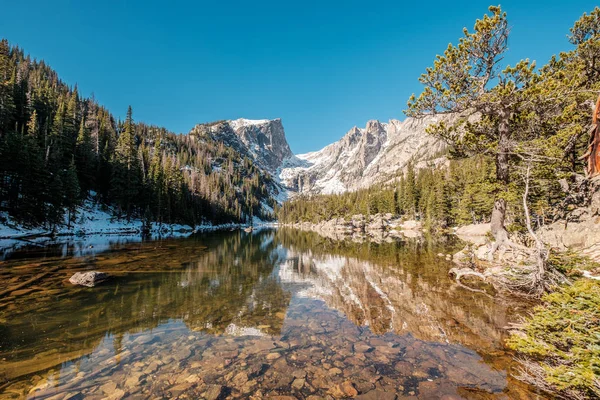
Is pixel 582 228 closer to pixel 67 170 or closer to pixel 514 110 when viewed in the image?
pixel 514 110

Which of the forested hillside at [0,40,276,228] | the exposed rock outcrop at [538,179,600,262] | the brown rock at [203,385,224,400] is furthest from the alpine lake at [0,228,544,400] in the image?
the forested hillside at [0,40,276,228]

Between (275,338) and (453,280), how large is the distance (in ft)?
42.2

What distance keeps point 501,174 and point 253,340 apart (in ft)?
48.8

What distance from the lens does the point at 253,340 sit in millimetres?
9086

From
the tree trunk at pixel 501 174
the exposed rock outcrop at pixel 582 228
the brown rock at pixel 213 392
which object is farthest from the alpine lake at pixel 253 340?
the exposed rock outcrop at pixel 582 228

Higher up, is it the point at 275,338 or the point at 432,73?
the point at 432,73

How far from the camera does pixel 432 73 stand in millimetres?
13930

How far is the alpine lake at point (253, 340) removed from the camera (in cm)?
627

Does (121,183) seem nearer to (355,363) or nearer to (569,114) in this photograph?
(355,363)

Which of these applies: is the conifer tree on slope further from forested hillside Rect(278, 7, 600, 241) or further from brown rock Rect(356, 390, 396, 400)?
brown rock Rect(356, 390, 396, 400)

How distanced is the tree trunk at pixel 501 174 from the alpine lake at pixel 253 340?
3465 mm

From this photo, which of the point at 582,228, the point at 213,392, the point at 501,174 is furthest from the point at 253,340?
the point at 582,228

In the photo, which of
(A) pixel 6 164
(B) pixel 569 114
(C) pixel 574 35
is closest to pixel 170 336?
(B) pixel 569 114

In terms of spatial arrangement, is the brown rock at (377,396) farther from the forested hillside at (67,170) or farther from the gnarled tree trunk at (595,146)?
the forested hillside at (67,170)
